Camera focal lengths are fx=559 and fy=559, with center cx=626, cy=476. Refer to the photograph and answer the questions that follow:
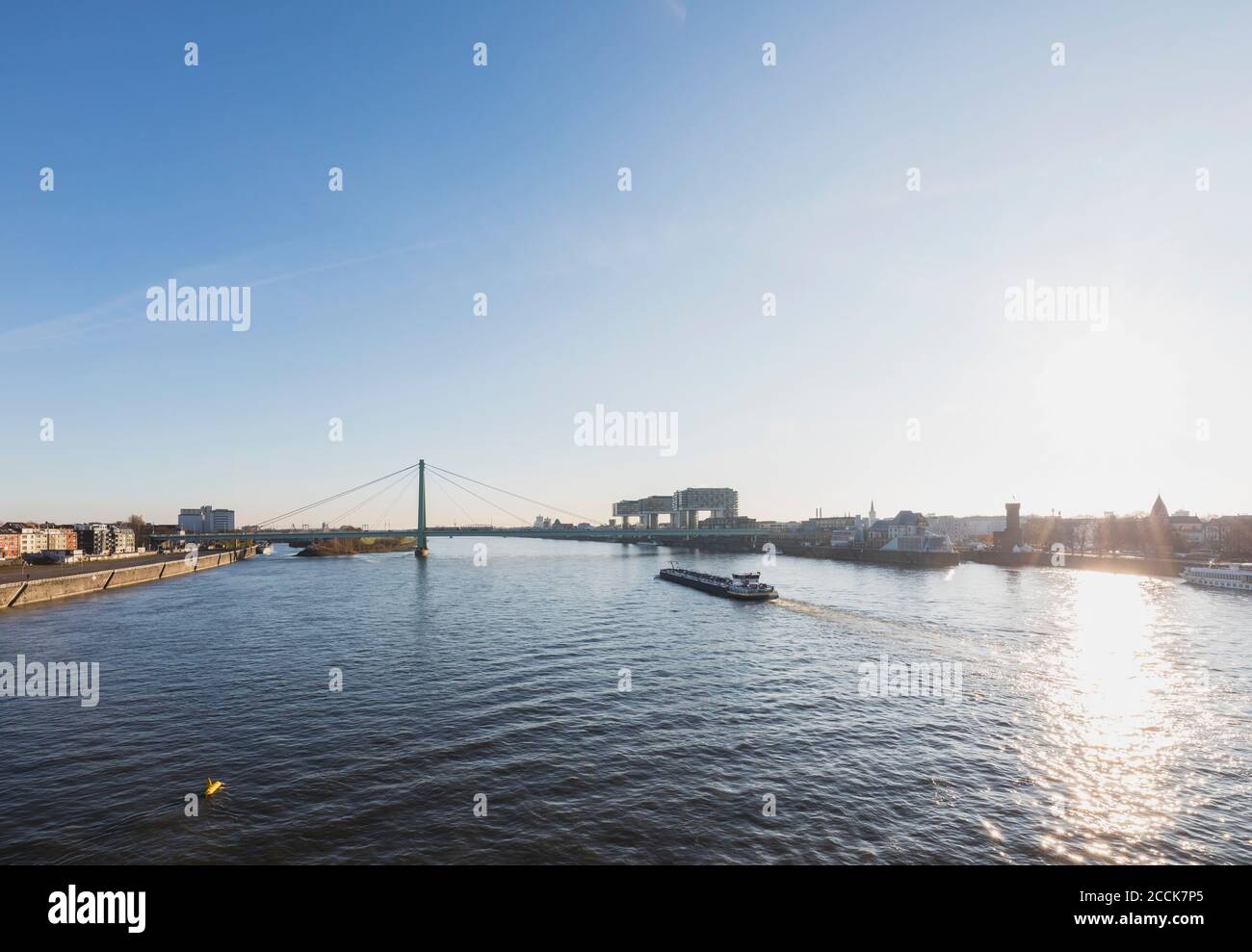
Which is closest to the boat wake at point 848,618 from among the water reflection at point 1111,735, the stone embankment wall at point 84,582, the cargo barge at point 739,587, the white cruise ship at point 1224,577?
the cargo barge at point 739,587

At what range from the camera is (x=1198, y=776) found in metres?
19.3

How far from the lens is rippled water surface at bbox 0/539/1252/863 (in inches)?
596

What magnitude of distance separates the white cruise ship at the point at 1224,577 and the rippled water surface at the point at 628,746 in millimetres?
38598

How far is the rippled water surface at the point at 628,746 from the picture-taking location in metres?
15.1

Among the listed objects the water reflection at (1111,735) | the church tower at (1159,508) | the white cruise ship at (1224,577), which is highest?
the church tower at (1159,508)

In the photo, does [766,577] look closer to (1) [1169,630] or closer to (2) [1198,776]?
(1) [1169,630]

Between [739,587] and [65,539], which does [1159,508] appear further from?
[65,539]

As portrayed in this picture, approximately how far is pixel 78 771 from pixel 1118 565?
142055 mm

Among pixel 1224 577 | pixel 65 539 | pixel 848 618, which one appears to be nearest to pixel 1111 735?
pixel 848 618

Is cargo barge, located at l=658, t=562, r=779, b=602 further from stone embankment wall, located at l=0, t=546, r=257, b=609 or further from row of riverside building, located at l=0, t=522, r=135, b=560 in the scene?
row of riverside building, located at l=0, t=522, r=135, b=560

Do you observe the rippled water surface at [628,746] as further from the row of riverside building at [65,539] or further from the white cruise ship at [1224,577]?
the row of riverside building at [65,539]
